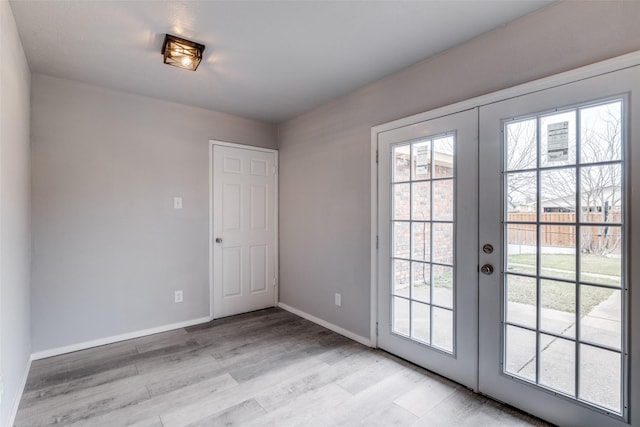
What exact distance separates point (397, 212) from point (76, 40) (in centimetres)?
265

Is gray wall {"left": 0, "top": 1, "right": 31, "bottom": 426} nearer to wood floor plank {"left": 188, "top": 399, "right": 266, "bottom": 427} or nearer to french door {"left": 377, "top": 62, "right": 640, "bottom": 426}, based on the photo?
wood floor plank {"left": 188, "top": 399, "right": 266, "bottom": 427}

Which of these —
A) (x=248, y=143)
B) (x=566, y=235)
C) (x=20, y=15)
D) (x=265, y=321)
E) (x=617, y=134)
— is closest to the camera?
(x=617, y=134)

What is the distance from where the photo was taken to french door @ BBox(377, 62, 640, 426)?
5.36 feet

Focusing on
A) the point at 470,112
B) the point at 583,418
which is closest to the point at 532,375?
the point at 583,418

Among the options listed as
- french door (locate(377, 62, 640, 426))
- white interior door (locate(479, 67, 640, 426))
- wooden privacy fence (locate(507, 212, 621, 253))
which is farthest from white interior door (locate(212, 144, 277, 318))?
wooden privacy fence (locate(507, 212, 621, 253))

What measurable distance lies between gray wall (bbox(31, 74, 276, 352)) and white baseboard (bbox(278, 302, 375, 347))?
1004 millimetres

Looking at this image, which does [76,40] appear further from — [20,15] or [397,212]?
[397,212]

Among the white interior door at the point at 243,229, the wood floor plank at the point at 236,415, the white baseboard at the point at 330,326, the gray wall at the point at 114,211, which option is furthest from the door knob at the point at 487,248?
the gray wall at the point at 114,211

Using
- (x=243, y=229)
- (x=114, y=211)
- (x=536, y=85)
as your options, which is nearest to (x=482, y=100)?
(x=536, y=85)

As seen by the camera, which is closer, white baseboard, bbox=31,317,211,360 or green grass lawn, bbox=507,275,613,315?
green grass lawn, bbox=507,275,613,315

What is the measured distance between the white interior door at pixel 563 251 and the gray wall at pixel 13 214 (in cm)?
283

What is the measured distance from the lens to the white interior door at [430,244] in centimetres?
222

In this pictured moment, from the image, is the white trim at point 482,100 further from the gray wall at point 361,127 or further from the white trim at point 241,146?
the white trim at point 241,146

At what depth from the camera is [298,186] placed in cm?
386
